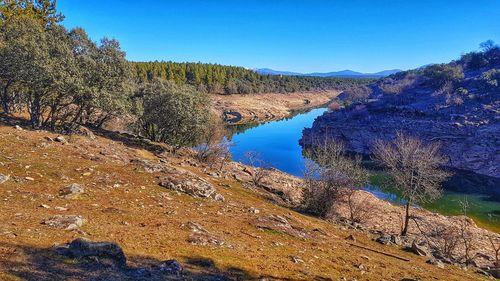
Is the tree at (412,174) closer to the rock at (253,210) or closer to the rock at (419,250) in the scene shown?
the rock at (419,250)

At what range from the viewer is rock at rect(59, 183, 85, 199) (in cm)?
1919

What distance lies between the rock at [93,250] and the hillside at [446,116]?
199 feet

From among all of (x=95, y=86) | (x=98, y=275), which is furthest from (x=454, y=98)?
(x=98, y=275)

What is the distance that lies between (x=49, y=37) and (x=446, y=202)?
2009 inches

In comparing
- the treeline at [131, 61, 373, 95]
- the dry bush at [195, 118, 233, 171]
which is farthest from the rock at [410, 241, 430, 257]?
the treeline at [131, 61, 373, 95]

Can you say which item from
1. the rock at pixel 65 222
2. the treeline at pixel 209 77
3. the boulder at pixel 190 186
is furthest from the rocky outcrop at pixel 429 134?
the rock at pixel 65 222

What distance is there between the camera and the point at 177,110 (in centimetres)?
4403

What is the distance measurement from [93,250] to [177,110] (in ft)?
107

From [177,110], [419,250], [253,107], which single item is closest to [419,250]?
[419,250]

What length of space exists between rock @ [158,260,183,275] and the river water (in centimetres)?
2248

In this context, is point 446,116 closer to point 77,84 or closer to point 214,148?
point 214,148

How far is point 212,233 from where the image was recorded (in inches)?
723

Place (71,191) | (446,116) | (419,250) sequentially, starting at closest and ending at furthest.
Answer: (71,191), (419,250), (446,116)

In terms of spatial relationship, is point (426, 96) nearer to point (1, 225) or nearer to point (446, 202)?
point (446, 202)
